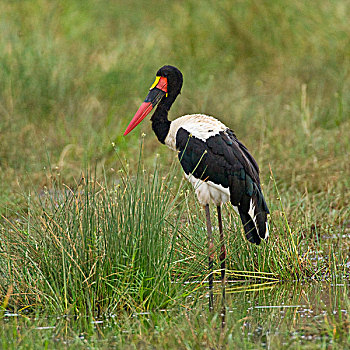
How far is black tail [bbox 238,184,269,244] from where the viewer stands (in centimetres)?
547

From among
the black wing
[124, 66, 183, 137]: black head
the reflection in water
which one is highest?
[124, 66, 183, 137]: black head

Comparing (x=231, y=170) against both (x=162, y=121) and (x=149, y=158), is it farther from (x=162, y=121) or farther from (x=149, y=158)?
(x=149, y=158)

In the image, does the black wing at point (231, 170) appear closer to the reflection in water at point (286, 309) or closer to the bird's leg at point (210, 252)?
the bird's leg at point (210, 252)

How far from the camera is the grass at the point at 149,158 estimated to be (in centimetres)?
473

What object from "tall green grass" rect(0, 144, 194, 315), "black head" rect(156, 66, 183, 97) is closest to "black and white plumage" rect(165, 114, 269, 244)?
"black head" rect(156, 66, 183, 97)

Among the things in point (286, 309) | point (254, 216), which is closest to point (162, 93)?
point (254, 216)

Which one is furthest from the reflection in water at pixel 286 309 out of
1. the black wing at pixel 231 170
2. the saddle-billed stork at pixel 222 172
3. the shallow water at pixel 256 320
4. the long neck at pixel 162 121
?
the long neck at pixel 162 121

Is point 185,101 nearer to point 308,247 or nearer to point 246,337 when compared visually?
point 308,247

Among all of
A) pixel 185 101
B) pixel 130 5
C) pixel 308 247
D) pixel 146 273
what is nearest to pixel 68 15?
pixel 130 5

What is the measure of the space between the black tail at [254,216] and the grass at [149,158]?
0.14 metres

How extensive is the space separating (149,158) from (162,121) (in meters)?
3.02

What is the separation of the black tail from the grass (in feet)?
0.46

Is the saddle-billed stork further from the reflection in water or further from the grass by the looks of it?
the reflection in water

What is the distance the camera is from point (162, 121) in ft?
19.9
